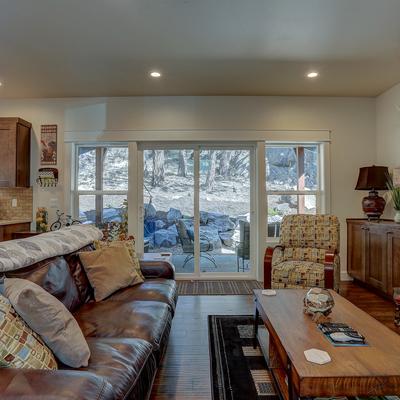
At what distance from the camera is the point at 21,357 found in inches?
44.5

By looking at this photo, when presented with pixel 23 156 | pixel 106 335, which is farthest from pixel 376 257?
pixel 23 156

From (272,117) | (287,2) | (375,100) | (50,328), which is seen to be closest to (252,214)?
(272,117)

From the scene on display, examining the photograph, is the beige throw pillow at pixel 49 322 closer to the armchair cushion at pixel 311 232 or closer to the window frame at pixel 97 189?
the armchair cushion at pixel 311 232

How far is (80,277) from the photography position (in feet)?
7.55

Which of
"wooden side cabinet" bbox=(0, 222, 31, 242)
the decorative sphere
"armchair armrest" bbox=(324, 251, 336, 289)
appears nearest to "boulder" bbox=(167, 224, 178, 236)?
"wooden side cabinet" bbox=(0, 222, 31, 242)

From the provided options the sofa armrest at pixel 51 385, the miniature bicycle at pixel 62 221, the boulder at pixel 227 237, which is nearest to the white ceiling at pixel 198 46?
the miniature bicycle at pixel 62 221

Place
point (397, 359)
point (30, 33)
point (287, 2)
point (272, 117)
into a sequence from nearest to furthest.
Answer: point (397, 359) < point (287, 2) < point (30, 33) < point (272, 117)

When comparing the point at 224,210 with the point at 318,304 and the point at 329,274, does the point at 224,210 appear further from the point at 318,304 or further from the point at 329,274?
the point at 318,304

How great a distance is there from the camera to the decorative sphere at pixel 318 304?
190cm

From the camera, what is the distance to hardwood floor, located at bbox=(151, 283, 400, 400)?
1946 millimetres

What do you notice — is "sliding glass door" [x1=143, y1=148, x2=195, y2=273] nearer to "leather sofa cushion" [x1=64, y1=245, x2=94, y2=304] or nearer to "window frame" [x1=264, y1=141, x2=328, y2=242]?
"window frame" [x1=264, y1=141, x2=328, y2=242]

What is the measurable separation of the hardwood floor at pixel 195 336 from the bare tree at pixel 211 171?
1678 mm

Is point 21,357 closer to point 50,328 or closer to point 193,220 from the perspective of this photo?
point 50,328

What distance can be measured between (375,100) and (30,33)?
14.8 feet
